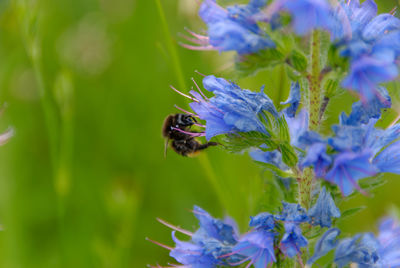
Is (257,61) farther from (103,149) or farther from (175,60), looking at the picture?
(103,149)

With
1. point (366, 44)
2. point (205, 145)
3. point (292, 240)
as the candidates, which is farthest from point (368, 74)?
point (205, 145)

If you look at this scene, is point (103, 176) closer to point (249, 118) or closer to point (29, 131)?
point (29, 131)

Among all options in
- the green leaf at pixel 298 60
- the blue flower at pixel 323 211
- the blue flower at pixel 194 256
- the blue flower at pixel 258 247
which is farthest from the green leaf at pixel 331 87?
the blue flower at pixel 194 256

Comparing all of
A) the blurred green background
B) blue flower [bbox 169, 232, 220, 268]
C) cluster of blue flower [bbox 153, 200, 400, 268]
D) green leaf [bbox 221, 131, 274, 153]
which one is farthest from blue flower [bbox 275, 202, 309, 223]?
the blurred green background

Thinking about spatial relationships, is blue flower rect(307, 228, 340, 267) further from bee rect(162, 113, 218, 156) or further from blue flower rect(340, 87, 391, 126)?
bee rect(162, 113, 218, 156)

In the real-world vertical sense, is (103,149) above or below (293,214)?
below

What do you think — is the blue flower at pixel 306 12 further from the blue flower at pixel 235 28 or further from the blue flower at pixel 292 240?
the blue flower at pixel 292 240
